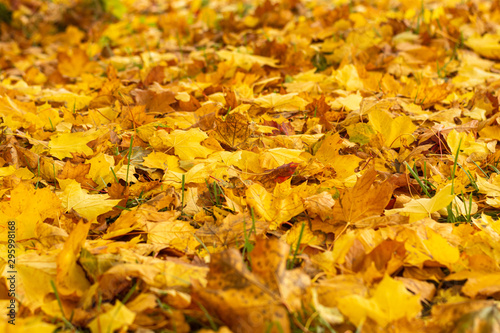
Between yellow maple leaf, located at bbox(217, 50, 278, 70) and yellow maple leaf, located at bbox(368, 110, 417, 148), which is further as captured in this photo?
yellow maple leaf, located at bbox(217, 50, 278, 70)

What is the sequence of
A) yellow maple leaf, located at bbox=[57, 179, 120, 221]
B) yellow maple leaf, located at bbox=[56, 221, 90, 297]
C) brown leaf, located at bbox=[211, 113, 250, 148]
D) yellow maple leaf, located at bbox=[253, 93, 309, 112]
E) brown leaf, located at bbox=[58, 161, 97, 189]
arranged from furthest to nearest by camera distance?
1. yellow maple leaf, located at bbox=[253, 93, 309, 112]
2. brown leaf, located at bbox=[211, 113, 250, 148]
3. brown leaf, located at bbox=[58, 161, 97, 189]
4. yellow maple leaf, located at bbox=[57, 179, 120, 221]
5. yellow maple leaf, located at bbox=[56, 221, 90, 297]

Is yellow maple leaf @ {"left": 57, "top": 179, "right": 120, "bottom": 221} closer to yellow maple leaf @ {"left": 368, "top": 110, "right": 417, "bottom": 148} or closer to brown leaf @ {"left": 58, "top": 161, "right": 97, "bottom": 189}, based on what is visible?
brown leaf @ {"left": 58, "top": 161, "right": 97, "bottom": 189}

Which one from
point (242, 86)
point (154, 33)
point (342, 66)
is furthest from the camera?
point (154, 33)

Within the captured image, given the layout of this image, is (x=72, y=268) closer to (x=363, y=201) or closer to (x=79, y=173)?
(x=79, y=173)

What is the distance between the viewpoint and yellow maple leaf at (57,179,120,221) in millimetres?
1283

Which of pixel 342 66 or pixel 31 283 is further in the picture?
pixel 342 66

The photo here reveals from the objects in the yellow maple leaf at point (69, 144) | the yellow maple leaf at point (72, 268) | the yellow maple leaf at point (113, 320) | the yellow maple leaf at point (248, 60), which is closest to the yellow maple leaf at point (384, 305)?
the yellow maple leaf at point (113, 320)

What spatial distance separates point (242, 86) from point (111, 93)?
66 centimetres

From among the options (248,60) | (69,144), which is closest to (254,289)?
(69,144)

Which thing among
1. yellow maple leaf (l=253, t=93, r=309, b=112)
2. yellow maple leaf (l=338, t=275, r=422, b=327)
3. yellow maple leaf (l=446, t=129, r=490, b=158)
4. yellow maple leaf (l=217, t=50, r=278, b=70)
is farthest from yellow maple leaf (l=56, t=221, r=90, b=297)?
yellow maple leaf (l=217, t=50, r=278, b=70)

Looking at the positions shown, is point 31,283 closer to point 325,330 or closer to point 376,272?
A: point 325,330

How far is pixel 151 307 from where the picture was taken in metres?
0.91

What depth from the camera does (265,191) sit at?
4.20 ft

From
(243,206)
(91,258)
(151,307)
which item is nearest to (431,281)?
(243,206)
